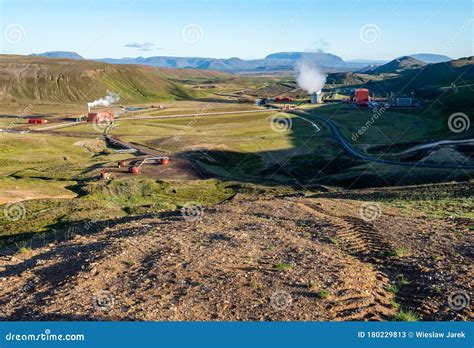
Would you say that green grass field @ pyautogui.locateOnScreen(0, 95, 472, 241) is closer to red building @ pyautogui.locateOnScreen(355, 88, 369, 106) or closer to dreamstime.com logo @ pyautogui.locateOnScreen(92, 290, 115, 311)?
red building @ pyautogui.locateOnScreen(355, 88, 369, 106)

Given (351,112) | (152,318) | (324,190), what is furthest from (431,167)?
(351,112)

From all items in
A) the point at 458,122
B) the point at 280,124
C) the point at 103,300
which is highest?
the point at 458,122

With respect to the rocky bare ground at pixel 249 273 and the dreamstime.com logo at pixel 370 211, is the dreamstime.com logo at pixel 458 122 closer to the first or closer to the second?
the dreamstime.com logo at pixel 370 211

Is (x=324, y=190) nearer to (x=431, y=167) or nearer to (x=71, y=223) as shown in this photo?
(x=431, y=167)

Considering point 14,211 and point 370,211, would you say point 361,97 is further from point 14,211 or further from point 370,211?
point 370,211

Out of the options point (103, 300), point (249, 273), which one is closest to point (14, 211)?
point (103, 300)

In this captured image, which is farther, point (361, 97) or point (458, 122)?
point (361, 97)

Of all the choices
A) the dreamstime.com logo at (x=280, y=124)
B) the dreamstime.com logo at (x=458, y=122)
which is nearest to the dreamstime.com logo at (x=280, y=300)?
the dreamstime.com logo at (x=458, y=122)
